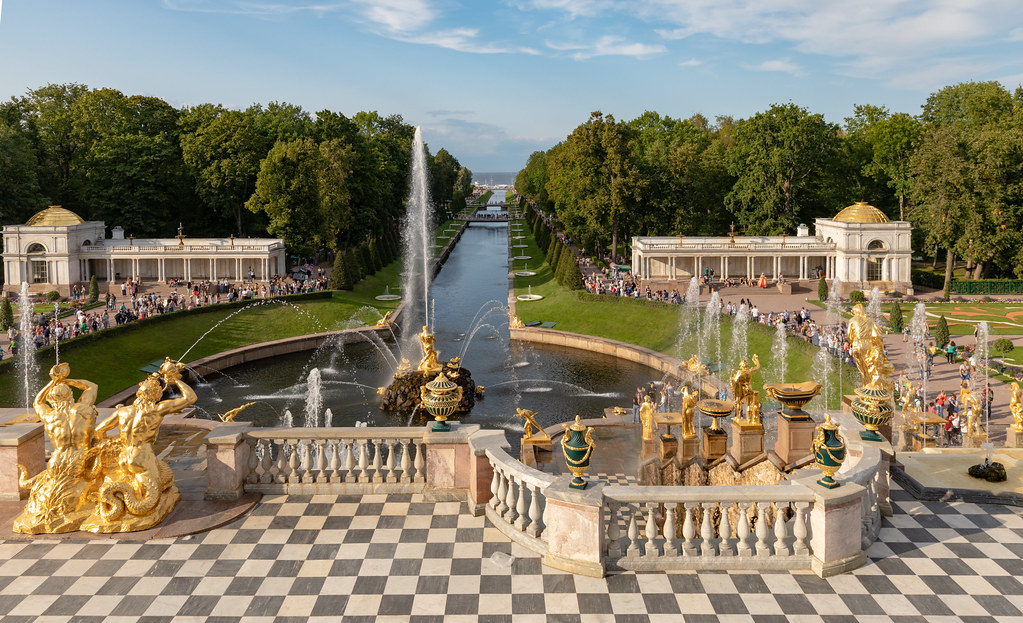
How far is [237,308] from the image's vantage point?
59062 mm

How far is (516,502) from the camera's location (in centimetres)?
1494

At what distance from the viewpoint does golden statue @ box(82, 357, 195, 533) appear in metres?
14.4

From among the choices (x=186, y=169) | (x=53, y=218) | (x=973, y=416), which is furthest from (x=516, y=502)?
(x=186, y=169)

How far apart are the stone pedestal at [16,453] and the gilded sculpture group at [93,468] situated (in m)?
1.34

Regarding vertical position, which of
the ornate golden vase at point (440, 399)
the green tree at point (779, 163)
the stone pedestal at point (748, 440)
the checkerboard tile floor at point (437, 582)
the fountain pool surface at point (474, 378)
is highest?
the green tree at point (779, 163)

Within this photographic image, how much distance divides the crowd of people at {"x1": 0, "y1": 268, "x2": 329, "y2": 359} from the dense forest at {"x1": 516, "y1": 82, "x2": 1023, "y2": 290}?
27778mm

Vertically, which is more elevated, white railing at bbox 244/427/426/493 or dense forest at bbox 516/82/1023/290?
dense forest at bbox 516/82/1023/290

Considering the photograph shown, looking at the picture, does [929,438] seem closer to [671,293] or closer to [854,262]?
[671,293]

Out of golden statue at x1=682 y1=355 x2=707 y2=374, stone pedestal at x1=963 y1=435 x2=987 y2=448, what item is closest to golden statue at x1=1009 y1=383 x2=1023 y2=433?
stone pedestal at x1=963 y1=435 x2=987 y2=448

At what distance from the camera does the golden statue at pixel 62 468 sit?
14281mm

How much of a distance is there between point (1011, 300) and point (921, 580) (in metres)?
59.3

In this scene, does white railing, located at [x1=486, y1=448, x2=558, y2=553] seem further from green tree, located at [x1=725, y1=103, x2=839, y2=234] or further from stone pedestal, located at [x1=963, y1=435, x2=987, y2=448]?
green tree, located at [x1=725, y1=103, x2=839, y2=234]

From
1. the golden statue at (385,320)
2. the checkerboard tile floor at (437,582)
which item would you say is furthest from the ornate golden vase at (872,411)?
the golden statue at (385,320)

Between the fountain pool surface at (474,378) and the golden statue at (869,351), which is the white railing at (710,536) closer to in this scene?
the golden statue at (869,351)
